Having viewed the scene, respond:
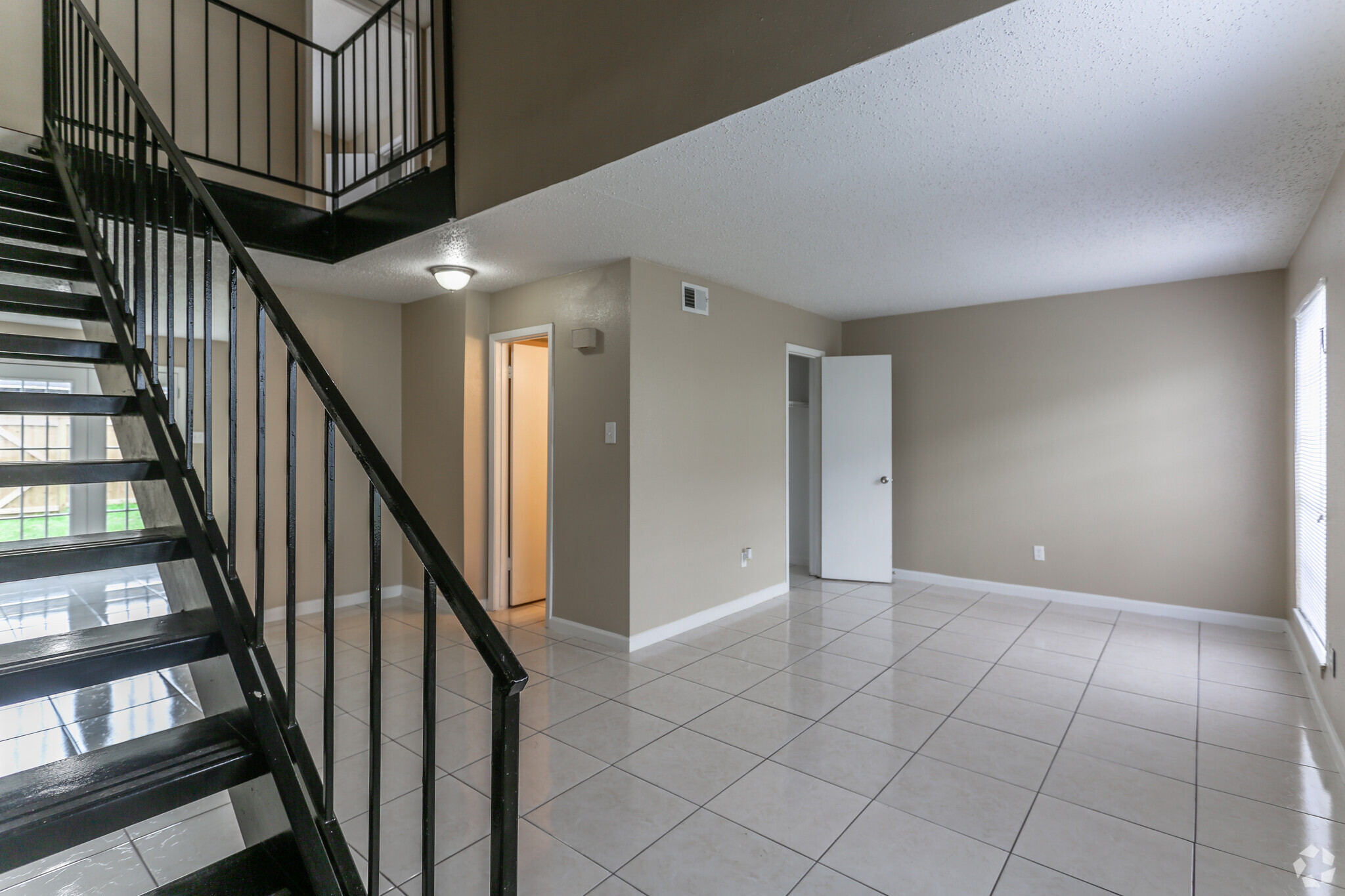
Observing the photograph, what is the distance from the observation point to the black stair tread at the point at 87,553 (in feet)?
4.83

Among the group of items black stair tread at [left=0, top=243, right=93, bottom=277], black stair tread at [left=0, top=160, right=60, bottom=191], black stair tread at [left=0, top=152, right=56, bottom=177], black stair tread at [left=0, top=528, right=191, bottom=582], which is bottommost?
black stair tread at [left=0, top=528, right=191, bottom=582]

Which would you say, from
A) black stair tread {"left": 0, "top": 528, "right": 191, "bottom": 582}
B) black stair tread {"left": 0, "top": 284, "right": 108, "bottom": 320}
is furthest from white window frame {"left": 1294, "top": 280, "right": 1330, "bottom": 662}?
black stair tread {"left": 0, "top": 284, "right": 108, "bottom": 320}

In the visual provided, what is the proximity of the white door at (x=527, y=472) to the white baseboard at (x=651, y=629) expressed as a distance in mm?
637

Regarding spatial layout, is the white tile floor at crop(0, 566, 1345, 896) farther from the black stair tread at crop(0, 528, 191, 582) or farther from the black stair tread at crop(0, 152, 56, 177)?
the black stair tread at crop(0, 152, 56, 177)

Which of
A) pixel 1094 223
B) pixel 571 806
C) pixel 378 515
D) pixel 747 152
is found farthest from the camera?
pixel 1094 223

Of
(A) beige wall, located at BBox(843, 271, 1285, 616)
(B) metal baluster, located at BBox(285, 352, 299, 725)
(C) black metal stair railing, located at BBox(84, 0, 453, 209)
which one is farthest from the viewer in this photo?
(A) beige wall, located at BBox(843, 271, 1285, 616)

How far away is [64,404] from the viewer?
1.82m

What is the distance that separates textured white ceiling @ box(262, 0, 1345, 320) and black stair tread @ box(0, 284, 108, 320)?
1.53 meters

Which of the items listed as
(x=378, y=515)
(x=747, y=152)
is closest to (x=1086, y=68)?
(x=747, y=152)

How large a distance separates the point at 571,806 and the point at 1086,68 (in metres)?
2.86

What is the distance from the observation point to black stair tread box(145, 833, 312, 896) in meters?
1.25

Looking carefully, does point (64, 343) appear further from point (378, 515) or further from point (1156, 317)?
point (1156, 317)

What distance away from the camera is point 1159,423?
4691 mm

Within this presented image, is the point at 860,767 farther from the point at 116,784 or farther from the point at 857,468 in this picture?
the point at 857,468
